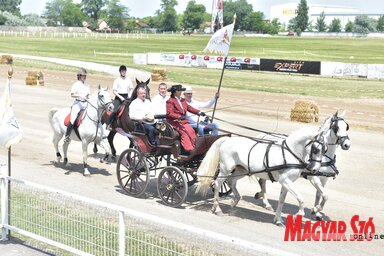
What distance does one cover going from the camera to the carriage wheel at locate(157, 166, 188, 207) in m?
11.3

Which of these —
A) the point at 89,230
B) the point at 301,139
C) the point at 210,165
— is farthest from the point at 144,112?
the point at 89,230

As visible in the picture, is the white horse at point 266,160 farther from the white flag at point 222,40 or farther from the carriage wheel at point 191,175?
the white flag at point 222,40

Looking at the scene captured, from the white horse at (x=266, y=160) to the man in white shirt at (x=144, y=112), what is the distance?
1614mm

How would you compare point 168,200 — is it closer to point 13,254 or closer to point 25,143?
point 13,254

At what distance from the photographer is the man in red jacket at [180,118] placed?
11623mm

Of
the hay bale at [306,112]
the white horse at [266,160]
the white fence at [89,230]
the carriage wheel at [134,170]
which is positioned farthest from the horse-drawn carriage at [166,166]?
the hay bale at [306,112]

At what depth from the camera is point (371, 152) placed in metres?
18.0

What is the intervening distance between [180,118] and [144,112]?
4.78 feet

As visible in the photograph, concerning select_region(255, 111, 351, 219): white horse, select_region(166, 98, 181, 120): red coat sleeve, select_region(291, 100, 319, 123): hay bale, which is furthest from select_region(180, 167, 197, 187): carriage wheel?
select_region(291, 100, 319, 123): hay bale

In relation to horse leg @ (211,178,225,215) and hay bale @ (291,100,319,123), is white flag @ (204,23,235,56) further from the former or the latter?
hay bale @ (291,100,319,123)

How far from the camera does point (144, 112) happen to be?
12883mm

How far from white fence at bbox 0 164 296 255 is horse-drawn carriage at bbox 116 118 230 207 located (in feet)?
4.11

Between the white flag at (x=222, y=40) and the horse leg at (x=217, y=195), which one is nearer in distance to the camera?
the horse leg at (x=217, y=195)

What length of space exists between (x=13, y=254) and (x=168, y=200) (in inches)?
149
